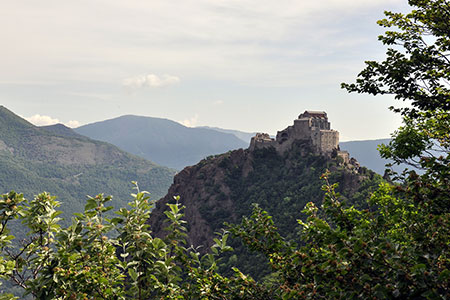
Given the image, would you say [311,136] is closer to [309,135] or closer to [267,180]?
[309,135]

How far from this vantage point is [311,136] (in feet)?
328

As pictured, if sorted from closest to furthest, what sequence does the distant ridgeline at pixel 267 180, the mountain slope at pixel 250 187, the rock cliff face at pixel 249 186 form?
1. the mountain slope at pixel 250 187
2. the distant ridgeline at pixel 267 180
3. the rock cliff face at pixel 249 186

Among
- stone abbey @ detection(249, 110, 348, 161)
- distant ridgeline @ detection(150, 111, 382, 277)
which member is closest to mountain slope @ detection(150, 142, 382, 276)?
distant ridgeline @ detection(150, 111, 382, 277)

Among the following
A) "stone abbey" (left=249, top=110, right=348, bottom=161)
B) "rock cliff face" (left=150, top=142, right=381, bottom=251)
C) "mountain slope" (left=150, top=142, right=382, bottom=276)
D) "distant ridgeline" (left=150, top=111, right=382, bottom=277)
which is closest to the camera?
"mountain slope" (left=150, top=142, right=382, bottom=276)

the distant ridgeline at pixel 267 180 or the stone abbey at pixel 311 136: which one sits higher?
the stone abbey at pixel 311 136

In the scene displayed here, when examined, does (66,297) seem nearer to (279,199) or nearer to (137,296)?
(137,296)

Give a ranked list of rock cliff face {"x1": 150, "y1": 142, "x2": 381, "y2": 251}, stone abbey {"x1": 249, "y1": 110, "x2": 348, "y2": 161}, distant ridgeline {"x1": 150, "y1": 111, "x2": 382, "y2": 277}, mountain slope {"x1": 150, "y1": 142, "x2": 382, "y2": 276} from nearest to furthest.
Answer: mountain slope {"x1": 150, "y1": 142, "x2": 382, "y2": 276}
distant ridgeline {"x1": 150, "y1": 111, "x2": 382, "y2": 277}
rock cliff face {"x1": 150, "y1": 142, "x2": 381, "y2": 251}
stone abbey {"x1": 249, "y1": 110, "x2": 348, "y2": 161}

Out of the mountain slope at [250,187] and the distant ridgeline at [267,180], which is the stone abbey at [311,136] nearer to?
the distant ridgeline at [267,180]

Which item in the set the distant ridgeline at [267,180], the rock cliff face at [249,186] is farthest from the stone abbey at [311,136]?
the rock cliff face at [249,186]

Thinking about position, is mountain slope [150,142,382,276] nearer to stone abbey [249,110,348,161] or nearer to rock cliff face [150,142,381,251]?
rock cliff face [150,142,381,251]

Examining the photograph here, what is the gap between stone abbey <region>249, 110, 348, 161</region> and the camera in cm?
9631

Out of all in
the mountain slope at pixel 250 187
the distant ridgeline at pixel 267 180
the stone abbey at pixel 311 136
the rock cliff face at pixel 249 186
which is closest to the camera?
the mountain slope at pixel 250 187

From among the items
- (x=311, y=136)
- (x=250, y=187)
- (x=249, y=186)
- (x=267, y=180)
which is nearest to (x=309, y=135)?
(x=311, y=136)

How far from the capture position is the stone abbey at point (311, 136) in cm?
9631
